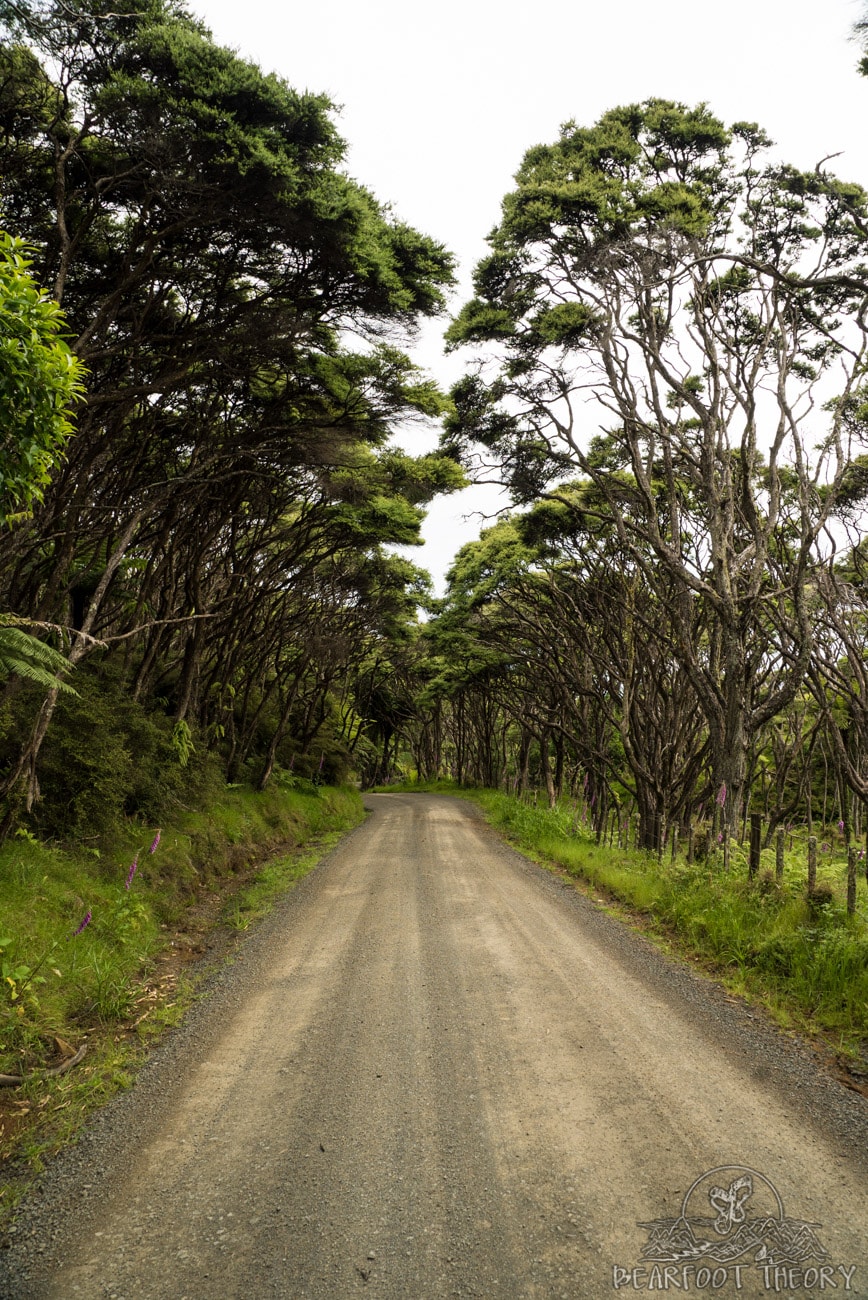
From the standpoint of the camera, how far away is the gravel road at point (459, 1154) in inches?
116

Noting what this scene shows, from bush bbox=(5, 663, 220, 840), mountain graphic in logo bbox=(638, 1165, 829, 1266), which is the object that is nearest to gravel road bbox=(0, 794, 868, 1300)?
mountain graphic in logo bbox=(638, 1165, 829, 1266)

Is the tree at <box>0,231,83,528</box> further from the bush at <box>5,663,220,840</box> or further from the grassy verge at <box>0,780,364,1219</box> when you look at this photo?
the bush at <box>5,663,220,840</box>

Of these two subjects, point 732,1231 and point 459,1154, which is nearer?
point 732,1231

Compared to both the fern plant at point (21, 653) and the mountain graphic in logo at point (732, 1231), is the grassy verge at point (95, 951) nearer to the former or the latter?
the fern plant at point (21, 653)

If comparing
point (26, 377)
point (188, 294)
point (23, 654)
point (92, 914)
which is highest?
point (188, 294)

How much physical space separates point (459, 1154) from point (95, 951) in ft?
15.4

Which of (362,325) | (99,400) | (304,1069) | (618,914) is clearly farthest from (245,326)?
(618,914)

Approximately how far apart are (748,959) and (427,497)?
1023 centimetres

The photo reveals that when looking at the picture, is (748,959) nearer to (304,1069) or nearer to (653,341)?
(304,1069)

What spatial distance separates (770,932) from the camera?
714 centimetres

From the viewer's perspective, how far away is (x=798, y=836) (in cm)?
2880

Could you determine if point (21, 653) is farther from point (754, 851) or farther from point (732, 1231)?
point (754, 851)
